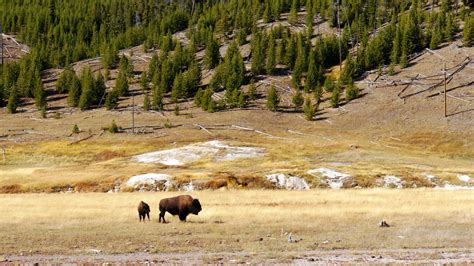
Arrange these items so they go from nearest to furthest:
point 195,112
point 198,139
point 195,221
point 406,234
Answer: point 406,234, point 195,221, point 198,139, point 195,112

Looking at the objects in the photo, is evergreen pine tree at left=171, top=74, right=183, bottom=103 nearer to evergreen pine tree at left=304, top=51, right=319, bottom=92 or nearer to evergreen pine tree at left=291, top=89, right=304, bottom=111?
evergreen pine tree at left=291, top=89, right=304, bottom=111

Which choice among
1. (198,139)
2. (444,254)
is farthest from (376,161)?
(444,254)

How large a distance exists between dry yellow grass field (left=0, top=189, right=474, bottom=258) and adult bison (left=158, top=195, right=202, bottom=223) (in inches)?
25.3

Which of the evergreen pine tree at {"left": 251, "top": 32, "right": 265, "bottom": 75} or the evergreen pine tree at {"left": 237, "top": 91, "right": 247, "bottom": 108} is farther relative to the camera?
the evergreen pine tree at {"left": 251, "top": 32, "right": 265, "bottom": 75}

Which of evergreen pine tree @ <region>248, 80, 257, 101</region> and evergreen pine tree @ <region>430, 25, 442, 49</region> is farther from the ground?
evergreen pine tree @ <region>430, 25, 442, 49</region>

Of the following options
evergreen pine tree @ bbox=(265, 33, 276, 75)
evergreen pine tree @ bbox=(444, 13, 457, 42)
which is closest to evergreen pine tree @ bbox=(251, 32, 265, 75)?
evergreen pine tree @ bbox=(265, 33, 276, 75)

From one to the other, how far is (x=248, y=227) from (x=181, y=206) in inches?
190

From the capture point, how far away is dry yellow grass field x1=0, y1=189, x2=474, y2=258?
19781 mm

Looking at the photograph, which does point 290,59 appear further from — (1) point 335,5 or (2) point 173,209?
(2) point 173,209

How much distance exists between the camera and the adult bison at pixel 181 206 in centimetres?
2847

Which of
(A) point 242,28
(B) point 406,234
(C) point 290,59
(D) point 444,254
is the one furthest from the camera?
(A) point 242,28

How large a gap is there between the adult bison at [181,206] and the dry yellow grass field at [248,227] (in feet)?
2.11

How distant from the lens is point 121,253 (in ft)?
60.9

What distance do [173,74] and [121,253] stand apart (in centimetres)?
13261
